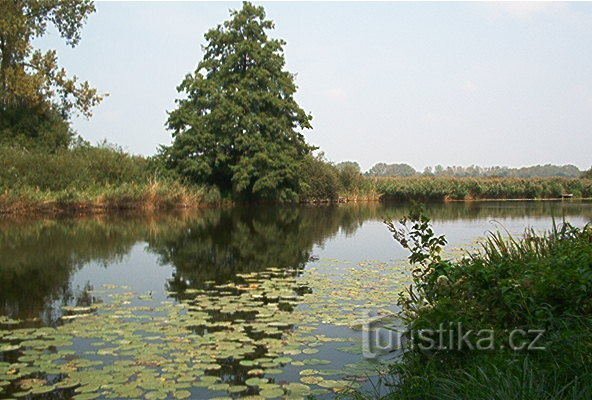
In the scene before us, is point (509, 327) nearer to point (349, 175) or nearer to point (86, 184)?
point (86, 184)

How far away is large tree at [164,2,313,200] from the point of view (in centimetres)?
3538

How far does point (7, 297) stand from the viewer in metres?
8.99

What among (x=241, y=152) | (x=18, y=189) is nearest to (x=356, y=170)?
(x=241, y=152)

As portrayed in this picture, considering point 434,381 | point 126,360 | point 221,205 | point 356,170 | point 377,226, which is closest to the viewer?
point 434,381

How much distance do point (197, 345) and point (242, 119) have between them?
3010 cm

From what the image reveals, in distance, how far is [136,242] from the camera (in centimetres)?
1695

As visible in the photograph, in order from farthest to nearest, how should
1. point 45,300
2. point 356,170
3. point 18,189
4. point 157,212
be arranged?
point 356,170 → point 157,212 → point 18,189 → point 45,300

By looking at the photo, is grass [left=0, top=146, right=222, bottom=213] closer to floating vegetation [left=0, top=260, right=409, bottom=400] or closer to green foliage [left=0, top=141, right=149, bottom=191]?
green foliage [left=0, top=141, right=149, bottom=191]

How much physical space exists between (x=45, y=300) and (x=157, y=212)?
21562 millimetres

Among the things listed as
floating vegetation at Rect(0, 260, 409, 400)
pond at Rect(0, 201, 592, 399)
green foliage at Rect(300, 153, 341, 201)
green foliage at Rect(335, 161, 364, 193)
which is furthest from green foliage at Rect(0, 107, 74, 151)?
floating vegetation at Rect(0, 260, 409, 400)

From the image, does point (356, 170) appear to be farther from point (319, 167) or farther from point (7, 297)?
point (7, 297)

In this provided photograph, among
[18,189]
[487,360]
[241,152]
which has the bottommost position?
[487,360]

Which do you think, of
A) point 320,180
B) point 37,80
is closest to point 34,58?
point 37,80

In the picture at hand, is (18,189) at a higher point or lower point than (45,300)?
higher
